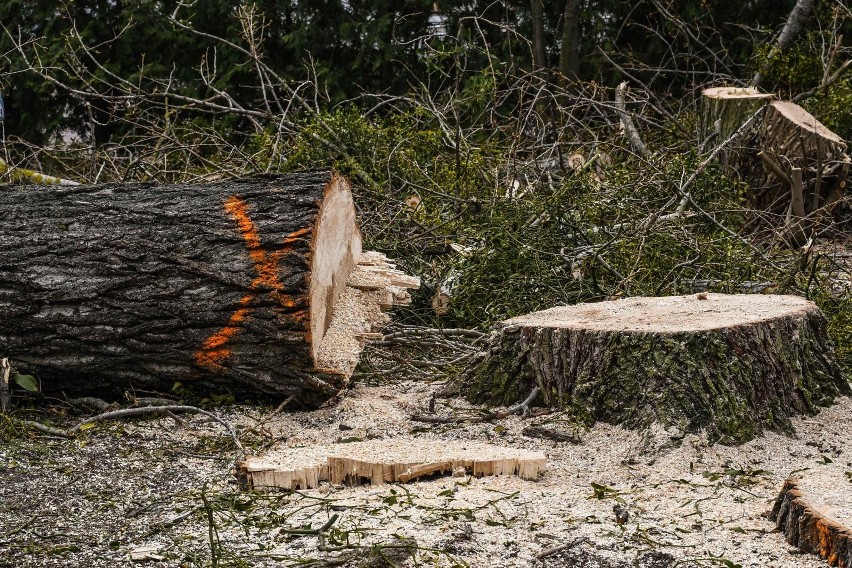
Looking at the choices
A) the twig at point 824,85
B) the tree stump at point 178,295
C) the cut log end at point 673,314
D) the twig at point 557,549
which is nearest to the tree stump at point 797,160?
the twig at point 824,85

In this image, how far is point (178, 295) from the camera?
168 inches

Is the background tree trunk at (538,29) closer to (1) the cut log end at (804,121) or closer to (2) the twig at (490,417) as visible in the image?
(1) the cut log end at (804,121)

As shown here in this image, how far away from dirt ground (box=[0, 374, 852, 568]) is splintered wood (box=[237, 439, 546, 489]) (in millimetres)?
43

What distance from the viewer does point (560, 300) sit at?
17.4 ft

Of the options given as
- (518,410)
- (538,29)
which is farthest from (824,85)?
(518,410)

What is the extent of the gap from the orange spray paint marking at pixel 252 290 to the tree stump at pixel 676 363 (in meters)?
0.87

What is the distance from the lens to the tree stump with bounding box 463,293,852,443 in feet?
12.1

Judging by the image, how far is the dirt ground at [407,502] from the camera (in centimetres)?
278

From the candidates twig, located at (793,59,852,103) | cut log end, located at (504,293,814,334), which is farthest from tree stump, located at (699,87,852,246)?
cut log end, located at (504,293,814,334)

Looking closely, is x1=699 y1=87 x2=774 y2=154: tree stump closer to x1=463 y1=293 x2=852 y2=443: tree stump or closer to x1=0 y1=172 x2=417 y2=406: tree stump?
x1=463 y1=293 x2=852 y2=443: tree stump

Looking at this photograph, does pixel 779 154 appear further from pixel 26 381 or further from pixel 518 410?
pixel 26 381

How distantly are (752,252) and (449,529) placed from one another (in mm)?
3307

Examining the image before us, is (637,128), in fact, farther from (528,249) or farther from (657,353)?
(657,353)

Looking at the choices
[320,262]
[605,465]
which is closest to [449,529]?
[605,465]
